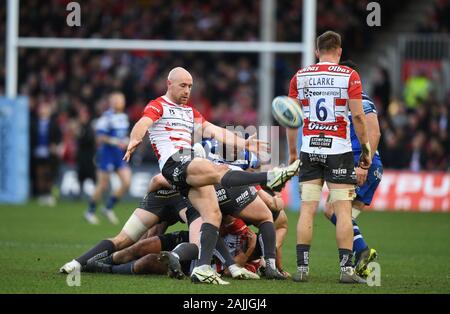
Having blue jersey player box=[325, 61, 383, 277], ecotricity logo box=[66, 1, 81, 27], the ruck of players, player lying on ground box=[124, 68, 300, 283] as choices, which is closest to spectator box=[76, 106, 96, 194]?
ecotricity logo box=[66, 1, 81, 27]

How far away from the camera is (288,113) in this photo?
368 inches

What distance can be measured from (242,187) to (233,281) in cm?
98

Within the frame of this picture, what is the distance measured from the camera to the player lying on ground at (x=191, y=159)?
30.5 ft

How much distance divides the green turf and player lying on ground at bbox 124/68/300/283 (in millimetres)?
537

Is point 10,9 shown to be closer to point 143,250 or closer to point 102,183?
point 102,183

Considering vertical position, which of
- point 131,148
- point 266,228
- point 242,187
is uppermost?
point 131,148

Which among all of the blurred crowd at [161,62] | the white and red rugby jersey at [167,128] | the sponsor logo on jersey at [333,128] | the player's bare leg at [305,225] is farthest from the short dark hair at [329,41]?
the blurred crowd at [161,62]

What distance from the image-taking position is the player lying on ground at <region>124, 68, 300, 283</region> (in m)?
9.29

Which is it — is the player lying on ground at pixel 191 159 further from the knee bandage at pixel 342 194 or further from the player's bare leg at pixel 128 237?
the player's bare leg at pixel 128 237

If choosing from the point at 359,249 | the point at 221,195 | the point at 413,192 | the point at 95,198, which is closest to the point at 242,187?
the point at 221,195

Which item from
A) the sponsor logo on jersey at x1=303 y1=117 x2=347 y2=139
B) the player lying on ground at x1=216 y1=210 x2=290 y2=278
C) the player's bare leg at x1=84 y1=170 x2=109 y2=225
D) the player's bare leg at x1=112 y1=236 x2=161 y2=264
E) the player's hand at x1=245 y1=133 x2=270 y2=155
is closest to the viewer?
the sponsor logo on jersey at x1=303 y1=117 x2=347 y2=139

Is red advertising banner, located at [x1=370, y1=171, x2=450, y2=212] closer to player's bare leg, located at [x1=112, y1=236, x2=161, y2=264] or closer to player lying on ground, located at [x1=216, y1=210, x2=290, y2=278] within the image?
player lying on ground, located at [x1=216, y1=210, x2=290, y2=278]

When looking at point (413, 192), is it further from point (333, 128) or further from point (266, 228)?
point (333, 128)
